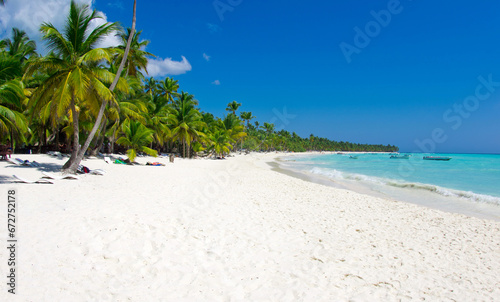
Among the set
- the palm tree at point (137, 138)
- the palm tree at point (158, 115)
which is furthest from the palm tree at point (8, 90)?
the palm tree at point (158, 115)

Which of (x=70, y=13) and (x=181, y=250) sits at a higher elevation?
(x=70, y=13)

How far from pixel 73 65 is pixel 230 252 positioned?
9774 mm

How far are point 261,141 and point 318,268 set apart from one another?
80.8 metres

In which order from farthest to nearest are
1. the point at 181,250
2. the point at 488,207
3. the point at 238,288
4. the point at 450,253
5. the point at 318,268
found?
the point at 488,207
the point at 450,253
the point at 181,250
the point at 318,268
the point at 238,288

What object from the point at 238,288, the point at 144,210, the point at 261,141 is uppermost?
the point at 261,141

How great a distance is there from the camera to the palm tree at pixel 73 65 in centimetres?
897

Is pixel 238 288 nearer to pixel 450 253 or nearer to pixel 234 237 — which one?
pixel 234 237

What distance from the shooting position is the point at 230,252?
13.8ft

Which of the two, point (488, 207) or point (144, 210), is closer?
point (144, 210)

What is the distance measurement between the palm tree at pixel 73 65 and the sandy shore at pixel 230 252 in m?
3.77

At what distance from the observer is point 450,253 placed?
476 centimetres

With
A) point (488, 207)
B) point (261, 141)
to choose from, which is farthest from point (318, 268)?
point (261, 141)

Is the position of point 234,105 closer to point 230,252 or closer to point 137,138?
point 137,138

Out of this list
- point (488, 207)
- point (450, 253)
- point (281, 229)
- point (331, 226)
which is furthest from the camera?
point (488, 207)
